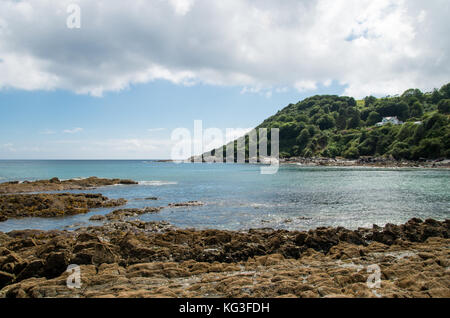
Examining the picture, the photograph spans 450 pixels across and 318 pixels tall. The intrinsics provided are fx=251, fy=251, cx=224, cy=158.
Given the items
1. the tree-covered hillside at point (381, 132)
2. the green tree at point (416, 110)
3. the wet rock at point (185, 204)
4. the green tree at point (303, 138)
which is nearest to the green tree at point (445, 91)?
the tree-covered hillside at point (381, 132)

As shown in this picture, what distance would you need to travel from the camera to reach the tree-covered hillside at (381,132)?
104 metres

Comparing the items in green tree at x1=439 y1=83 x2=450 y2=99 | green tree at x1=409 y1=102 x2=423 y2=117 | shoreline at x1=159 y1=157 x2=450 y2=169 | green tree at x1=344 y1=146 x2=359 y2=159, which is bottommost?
shoreline at x1=159 y1=157 x2=450 y2=169

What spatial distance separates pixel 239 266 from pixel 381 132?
5816 inches

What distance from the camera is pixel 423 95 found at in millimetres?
191500

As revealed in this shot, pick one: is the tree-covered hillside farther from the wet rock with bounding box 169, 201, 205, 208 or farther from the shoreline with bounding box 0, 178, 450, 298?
the shoreline with bounding box 0, 178, 450, 298

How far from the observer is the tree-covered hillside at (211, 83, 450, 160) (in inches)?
4075

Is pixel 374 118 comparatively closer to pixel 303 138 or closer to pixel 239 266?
pixel 303 138

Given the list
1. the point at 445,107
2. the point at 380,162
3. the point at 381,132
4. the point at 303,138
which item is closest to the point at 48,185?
the point at 380,162

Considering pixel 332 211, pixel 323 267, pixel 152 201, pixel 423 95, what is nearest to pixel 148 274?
pixel 323 267

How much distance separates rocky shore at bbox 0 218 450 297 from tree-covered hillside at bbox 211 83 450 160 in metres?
108

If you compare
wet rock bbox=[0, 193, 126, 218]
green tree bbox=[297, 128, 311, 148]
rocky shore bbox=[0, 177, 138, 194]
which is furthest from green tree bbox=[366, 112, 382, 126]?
wet rock bbox=[0, 193, 126, 218]
